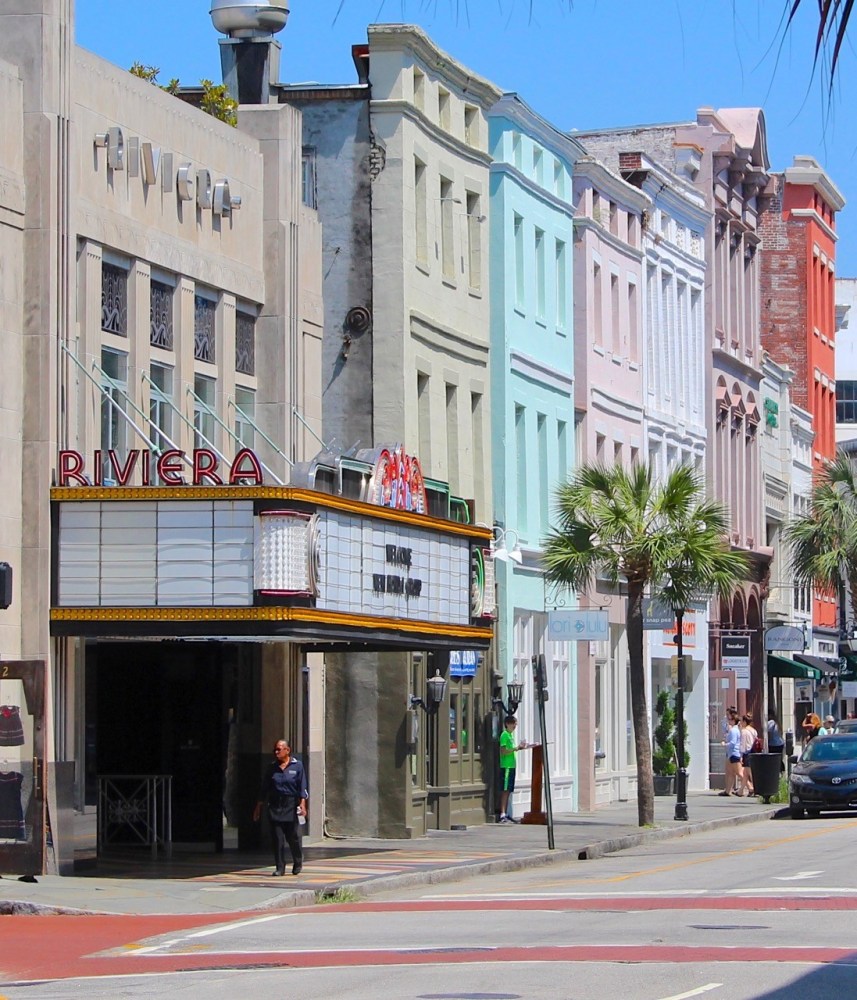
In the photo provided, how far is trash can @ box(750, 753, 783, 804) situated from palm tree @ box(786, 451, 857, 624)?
54.6 ft

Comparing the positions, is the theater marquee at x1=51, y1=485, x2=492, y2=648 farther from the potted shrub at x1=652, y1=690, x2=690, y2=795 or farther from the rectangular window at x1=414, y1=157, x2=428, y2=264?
the potted shrub at x1=652, y1=690, x2=690, y2=795

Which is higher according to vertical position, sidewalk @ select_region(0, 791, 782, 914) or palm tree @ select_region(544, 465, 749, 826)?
palm tree @ select_region(544, 465, 749, 826)

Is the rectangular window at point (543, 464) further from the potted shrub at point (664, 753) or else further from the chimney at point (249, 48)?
the chimney at point (249, 48)

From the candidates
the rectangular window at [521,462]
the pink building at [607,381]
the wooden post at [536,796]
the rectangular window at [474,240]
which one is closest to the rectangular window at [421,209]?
the rectangular window at [474,240]

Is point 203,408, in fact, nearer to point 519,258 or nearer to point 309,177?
point 309,177

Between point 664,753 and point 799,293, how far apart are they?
1184 inches

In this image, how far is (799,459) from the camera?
69.9 metres

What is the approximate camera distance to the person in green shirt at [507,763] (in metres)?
36.8

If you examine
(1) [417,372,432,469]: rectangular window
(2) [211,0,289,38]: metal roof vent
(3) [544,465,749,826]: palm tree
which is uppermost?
(2) [211,0,289,38]: metal roof vent

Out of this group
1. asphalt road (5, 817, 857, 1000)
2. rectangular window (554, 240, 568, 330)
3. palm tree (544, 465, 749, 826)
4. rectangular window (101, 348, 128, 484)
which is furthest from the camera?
rectangular window (554, 240, 568, 330)

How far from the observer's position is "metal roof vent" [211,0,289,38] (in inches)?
1329

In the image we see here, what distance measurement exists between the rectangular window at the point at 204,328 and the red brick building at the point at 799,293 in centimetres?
4670

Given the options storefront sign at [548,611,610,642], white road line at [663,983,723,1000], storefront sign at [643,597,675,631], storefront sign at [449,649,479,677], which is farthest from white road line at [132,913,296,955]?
storefront sign at [643,597,675,631]

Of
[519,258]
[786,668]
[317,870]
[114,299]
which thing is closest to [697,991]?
[317,870]
